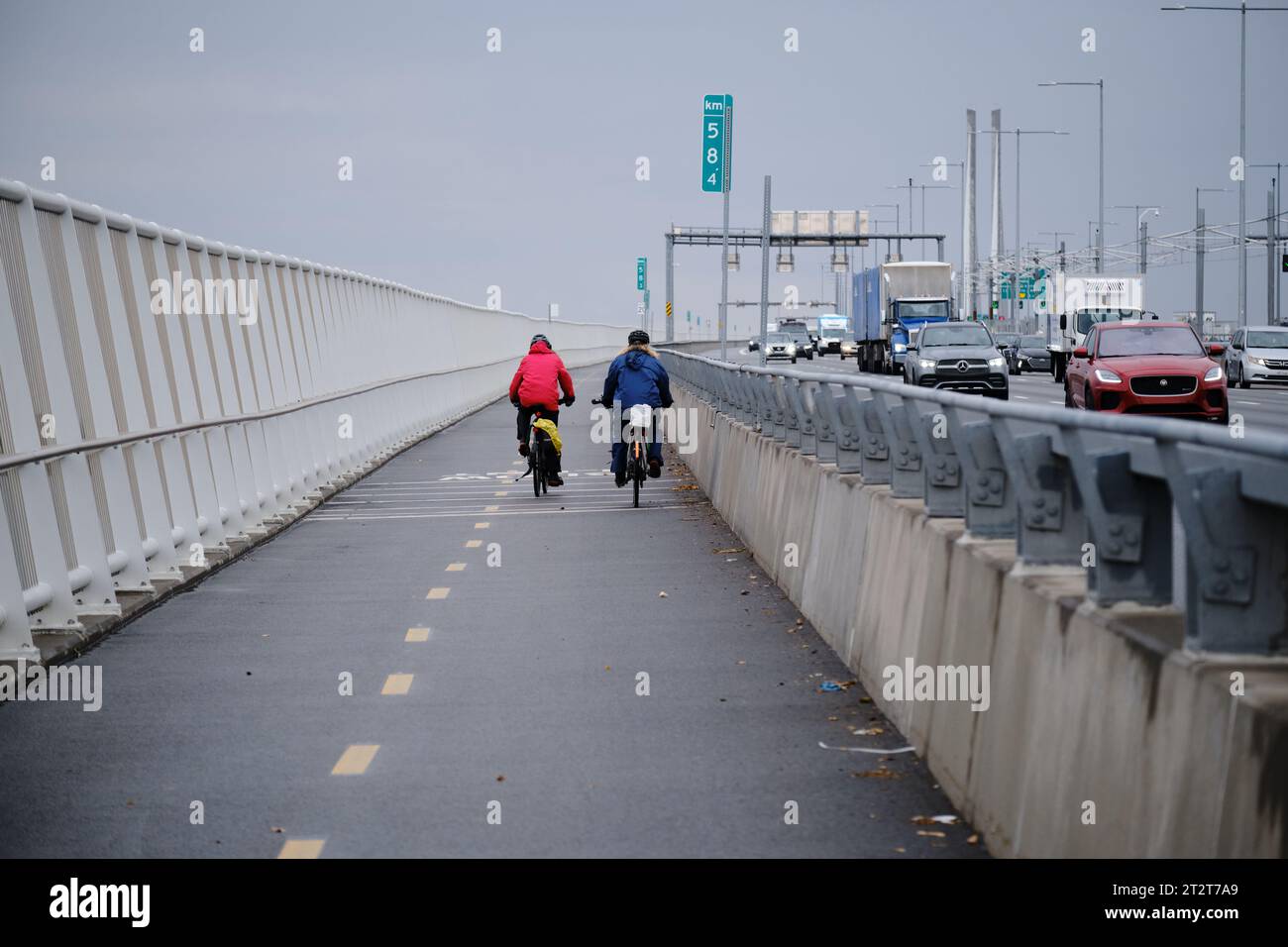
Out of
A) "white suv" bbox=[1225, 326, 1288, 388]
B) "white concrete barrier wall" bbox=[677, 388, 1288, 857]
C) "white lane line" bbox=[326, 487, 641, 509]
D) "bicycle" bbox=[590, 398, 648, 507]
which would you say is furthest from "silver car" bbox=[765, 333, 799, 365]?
"white concrete barrier wall" bbox=[677, 388, 1288, 857]

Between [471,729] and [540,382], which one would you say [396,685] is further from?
[540,382]

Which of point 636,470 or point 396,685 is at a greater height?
point 396,685

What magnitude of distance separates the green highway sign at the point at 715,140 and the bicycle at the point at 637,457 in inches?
384

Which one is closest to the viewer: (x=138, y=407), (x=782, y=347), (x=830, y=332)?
(x=138, y=407)

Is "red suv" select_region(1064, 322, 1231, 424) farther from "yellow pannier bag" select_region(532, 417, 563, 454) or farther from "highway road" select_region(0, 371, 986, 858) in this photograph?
"highway road" select_region(0, 371, 986, 858)

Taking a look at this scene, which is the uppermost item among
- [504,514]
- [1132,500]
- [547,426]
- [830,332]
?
[1132,500]

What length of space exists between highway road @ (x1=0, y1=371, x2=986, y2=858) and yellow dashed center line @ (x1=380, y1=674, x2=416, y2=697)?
0.03 m

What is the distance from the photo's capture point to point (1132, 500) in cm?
579

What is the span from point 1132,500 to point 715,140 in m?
26.2

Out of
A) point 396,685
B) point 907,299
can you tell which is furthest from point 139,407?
point 907,299

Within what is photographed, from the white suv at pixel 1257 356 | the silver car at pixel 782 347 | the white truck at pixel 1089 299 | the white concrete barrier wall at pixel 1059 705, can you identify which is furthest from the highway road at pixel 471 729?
the silver car at pixel 782 347

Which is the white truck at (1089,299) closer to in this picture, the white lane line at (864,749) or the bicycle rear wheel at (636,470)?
the bicycle rear wheel at (636,470)
